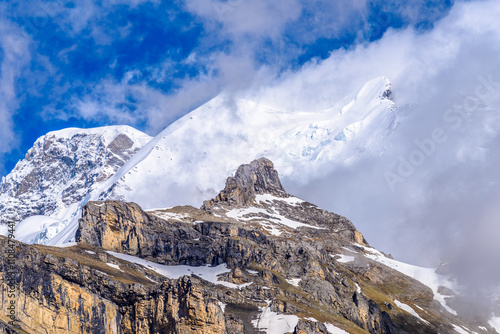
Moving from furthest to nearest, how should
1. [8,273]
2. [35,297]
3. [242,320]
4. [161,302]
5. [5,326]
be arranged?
[242,320], [161,302], [35,297], [8,273], [5,326]

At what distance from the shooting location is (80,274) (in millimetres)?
179625

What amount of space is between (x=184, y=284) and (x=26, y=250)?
151ft

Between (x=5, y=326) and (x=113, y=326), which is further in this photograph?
(x=113, y=326)

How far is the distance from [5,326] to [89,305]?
51.1m

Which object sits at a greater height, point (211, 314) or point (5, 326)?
point (211, 314)

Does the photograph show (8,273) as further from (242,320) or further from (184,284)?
(242,320)

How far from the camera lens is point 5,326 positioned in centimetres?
11794

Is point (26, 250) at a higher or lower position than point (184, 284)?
higher

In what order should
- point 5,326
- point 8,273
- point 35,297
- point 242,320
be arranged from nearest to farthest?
point 5,326 < point 8,273 < point 35,297 < point 242,320

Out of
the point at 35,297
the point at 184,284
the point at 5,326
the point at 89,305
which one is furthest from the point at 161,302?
the point at 5,326

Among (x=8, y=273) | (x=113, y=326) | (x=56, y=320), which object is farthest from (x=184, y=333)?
(x=8, y=273)

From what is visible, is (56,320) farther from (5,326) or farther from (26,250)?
(5,326)

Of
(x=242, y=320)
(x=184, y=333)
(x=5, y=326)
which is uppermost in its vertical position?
(x=242, y=320)

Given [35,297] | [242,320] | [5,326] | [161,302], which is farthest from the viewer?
[242,320]
